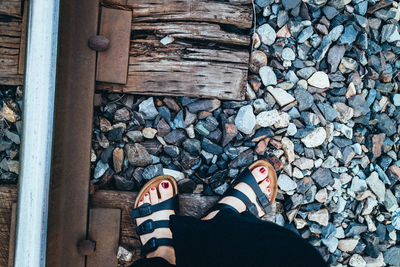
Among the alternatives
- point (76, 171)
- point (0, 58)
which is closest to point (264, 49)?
point (76, 171)

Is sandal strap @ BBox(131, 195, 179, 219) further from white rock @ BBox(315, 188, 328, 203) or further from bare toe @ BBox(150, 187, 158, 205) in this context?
white rock @ BBox(315, 188, 328, 203)

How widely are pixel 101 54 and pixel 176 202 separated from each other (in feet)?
3.06

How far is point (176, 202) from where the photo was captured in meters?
1.84

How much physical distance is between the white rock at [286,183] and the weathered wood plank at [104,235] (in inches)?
38.3

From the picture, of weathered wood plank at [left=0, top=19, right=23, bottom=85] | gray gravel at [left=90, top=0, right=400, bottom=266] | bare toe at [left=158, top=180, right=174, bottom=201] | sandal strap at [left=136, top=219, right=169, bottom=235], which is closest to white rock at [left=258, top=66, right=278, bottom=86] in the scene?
gray gravel at [left=90, top=0, right=400, bottom=266]

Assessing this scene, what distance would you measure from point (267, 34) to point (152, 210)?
125 centimetres

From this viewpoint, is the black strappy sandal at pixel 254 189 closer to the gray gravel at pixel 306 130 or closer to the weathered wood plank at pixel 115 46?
the gray gravel at pixel 306 130

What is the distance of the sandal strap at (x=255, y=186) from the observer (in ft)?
6.18

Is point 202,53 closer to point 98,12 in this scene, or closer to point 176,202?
point 98,12

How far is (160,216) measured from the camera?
1.91 metres

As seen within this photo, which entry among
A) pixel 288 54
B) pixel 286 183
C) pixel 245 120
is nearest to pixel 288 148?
pixel 286 183

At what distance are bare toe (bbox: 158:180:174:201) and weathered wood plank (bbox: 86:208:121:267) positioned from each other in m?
0.27

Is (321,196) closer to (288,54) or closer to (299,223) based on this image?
(299,223)

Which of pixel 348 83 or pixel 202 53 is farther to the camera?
pixel 348 83
